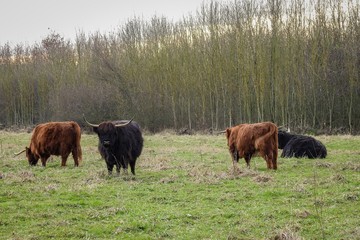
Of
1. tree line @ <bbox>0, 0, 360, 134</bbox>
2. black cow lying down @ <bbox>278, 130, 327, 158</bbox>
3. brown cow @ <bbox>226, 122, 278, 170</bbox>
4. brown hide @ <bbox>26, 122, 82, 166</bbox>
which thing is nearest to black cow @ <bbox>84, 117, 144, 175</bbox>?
brown hide @ <bbox>26, 122, 82, 166</bbox>

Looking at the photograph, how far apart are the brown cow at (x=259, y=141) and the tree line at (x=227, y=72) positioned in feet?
59.2

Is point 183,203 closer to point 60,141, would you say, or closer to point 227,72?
point 60,141

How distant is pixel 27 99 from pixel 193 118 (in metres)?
22.4

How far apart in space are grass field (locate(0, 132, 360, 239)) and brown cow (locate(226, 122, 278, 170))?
486 mm

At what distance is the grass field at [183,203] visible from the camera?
675 cm

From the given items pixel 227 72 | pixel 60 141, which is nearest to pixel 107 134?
pixel 60 141

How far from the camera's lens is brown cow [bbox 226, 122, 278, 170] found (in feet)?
40.2

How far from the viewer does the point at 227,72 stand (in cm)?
3444

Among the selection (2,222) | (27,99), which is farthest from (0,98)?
(2,222)

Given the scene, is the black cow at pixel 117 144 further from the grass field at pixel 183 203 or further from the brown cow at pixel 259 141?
the brown cow at pixel 259 141

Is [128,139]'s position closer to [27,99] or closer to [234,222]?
[234,222]

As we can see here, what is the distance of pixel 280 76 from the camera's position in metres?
32.1

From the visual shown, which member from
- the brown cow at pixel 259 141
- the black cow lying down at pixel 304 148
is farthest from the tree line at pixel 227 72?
the brown cow at pixel 259 141

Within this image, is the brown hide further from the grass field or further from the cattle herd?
the grass field
